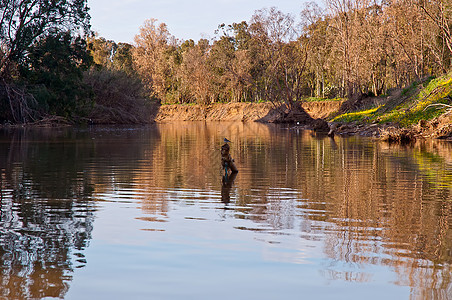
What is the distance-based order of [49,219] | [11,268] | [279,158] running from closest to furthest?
[11,268] < [49,219] < [279,158]

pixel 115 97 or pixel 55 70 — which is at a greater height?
pixel 55 70

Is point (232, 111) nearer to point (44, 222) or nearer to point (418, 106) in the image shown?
point (418, 106)

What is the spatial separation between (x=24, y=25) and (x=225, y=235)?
4895 centimetres

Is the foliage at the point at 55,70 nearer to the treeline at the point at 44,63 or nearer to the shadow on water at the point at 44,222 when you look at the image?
the treeline at the point at 44,63

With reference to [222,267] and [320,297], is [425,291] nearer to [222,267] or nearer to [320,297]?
[320,297]

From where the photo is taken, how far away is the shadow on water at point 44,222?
226 inches

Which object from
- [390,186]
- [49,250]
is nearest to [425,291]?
[49,250]

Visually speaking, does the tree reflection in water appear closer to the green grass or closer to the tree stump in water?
the tree stump in water

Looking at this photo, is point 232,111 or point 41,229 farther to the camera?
point 232,111

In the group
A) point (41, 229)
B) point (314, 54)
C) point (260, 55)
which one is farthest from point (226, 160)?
point (314, 54)

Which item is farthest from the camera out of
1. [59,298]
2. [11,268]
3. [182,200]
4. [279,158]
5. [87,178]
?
[279,158]

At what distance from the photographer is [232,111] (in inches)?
3713

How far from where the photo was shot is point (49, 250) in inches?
270

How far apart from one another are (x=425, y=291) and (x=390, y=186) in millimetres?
7909
